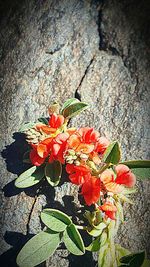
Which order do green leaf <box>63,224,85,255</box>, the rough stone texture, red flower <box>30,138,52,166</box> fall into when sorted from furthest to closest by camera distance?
the rough stone texture
red flower <box>30,138,52,166</box>
green leaf <box>63,224,85,255</box>

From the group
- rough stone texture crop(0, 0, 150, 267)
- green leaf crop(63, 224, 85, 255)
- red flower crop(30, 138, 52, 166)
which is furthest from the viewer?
rough stone texture crop(0, 0, 150, 267)

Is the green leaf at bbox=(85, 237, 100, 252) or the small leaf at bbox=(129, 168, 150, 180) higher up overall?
the small leaf at bbox=(129, 168, 150, 180)

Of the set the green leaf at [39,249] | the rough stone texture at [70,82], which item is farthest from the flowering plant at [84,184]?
the rough stone texture at [70,82]

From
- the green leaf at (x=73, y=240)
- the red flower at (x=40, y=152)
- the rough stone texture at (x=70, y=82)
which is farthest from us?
the rough stone texture at (x=70, y=82)

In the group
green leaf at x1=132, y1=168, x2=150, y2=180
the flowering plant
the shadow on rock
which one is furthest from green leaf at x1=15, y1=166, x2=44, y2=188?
green leaf at x1=132, y1=168, x2=150, y2=180

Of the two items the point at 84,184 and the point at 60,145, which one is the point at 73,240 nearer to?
the point at 84,184

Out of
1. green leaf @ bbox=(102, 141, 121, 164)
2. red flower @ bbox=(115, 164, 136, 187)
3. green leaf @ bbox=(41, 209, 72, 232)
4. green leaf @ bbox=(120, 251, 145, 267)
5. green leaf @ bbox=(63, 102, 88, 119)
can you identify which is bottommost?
green leaf @ bbox=(120, 251, 145, 267)

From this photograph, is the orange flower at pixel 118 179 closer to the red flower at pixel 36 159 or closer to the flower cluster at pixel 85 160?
the flower cluster at pixel 85 160

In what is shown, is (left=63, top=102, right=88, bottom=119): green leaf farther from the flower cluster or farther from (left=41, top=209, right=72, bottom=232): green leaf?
(left=41, top=209, right=72, bottom=232): green leaf
